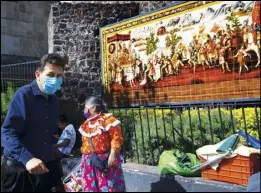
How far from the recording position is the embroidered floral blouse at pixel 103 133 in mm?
4528

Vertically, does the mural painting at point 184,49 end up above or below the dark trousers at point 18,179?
above

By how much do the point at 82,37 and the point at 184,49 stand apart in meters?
3.82

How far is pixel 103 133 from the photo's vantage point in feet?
15.1

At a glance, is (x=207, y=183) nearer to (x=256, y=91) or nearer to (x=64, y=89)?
(x=256, y=91)

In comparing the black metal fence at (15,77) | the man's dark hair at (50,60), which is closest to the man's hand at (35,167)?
the man's dark hair at (50,60)

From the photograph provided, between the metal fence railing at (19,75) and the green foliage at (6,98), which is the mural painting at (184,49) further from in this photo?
the green foliage at (6,98)

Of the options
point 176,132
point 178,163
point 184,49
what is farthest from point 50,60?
point 184,49

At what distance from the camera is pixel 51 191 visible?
3.54 meters

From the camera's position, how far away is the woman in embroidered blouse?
453cm

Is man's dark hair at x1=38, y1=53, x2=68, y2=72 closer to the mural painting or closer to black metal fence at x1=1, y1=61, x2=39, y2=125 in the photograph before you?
the mural painting

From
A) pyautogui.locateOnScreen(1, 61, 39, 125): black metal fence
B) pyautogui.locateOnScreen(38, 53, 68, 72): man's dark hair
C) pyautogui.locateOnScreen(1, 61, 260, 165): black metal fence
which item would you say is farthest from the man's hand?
pyautogui.locateOnScreen(1, 61, 39, 125): black metal fence

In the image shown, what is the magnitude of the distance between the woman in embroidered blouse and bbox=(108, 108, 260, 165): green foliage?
1806mm

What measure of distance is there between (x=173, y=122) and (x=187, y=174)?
145 centimetres

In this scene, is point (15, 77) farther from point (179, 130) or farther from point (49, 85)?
point (49, 85)
